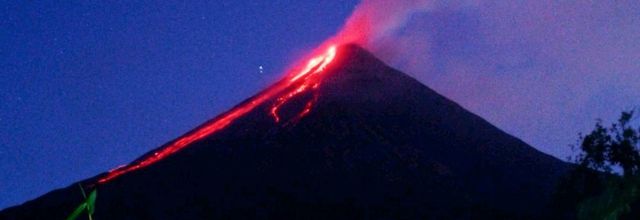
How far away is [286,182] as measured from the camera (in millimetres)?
36719

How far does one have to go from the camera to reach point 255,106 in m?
53.8

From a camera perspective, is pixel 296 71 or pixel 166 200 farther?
pixel 296 71

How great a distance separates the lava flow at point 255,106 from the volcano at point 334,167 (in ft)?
0.65

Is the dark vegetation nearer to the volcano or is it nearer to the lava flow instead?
the volcano

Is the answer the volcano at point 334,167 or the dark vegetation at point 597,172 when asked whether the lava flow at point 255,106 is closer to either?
the volcano at point 334,167

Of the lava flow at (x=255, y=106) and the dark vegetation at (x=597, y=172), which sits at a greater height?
the lava flow at (x=255, y=106)

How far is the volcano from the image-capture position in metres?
34.2

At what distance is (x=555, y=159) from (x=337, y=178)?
2095cm

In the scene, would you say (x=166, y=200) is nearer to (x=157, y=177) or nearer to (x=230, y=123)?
(x=157, y=177)

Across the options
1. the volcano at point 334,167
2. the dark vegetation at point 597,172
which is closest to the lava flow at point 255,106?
the volcano at point 334,167

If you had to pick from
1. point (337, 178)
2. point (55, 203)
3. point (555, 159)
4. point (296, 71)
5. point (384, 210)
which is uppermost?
point (296, 71)

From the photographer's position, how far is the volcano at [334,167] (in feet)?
112

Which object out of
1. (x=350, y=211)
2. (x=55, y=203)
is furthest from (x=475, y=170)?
(x=55, y=203)

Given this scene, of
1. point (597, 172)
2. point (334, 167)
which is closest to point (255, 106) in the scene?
point (334, 167)
